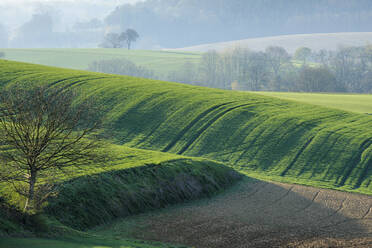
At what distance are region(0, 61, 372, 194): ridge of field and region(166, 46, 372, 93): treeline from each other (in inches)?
2950

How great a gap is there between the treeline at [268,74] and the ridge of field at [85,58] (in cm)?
1390

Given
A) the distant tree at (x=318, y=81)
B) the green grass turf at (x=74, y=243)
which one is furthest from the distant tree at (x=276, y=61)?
the green grass turf at (x=74, y=243)

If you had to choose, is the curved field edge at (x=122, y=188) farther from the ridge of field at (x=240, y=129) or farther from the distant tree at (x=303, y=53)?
the distant tree at (x=303, y=53)

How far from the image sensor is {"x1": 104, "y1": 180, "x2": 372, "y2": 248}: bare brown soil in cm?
2014

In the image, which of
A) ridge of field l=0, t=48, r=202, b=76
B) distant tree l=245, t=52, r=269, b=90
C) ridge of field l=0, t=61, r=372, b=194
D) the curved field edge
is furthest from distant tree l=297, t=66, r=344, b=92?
the curved field edge

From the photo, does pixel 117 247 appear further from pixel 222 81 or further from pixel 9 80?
A: pixel 222 81

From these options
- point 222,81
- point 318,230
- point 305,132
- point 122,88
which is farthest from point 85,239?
point 222,81

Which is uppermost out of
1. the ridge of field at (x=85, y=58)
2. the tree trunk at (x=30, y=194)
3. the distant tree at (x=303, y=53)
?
the distant tree at (x=303, y=53)

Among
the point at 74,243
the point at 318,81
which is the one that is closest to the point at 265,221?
the point at 74,243

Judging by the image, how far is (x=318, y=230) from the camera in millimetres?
22125

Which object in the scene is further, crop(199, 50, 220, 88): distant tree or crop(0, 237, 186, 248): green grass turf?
crop(199, 50, 220, 88): distant tree

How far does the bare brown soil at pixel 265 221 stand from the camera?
20141mm

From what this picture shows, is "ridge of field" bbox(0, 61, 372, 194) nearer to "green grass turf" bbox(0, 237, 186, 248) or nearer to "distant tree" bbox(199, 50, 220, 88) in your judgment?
"green grass turf" bbox(0, 237, 186, 248)

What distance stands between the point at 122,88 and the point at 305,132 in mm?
22612
